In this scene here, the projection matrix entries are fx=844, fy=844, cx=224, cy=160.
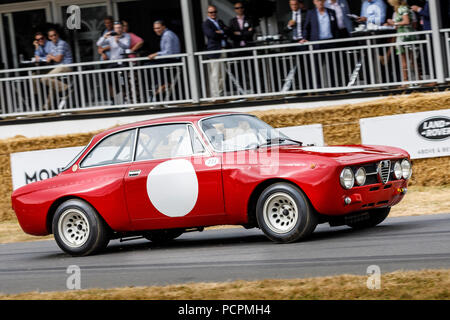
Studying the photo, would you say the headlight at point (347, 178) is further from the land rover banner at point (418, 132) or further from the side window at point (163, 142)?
the land rover banner at point (418, 132)

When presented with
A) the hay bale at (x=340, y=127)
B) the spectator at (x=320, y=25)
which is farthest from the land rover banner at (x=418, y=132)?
the spectator at (x=320, y=25)

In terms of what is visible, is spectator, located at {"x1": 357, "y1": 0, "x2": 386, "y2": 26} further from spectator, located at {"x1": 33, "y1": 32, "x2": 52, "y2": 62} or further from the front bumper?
the front bumper

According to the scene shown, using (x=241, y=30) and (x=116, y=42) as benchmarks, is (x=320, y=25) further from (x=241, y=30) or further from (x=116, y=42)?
(x=116, y=42)

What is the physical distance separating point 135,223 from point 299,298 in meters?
3.76

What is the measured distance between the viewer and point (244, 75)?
54.3 ft

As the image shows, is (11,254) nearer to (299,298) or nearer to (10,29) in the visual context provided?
(299,298)

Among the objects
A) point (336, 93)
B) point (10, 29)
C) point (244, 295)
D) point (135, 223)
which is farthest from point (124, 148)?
point (10, 29)

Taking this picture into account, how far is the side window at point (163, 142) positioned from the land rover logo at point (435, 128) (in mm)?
5405

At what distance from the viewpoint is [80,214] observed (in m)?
9.98

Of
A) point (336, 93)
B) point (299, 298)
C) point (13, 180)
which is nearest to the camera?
point (299, 298)

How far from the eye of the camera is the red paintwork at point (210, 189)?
A: 8656 mm

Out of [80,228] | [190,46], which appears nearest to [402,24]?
[190,46]

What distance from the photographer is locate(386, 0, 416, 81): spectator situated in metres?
15.6

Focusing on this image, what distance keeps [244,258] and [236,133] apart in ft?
5.45
